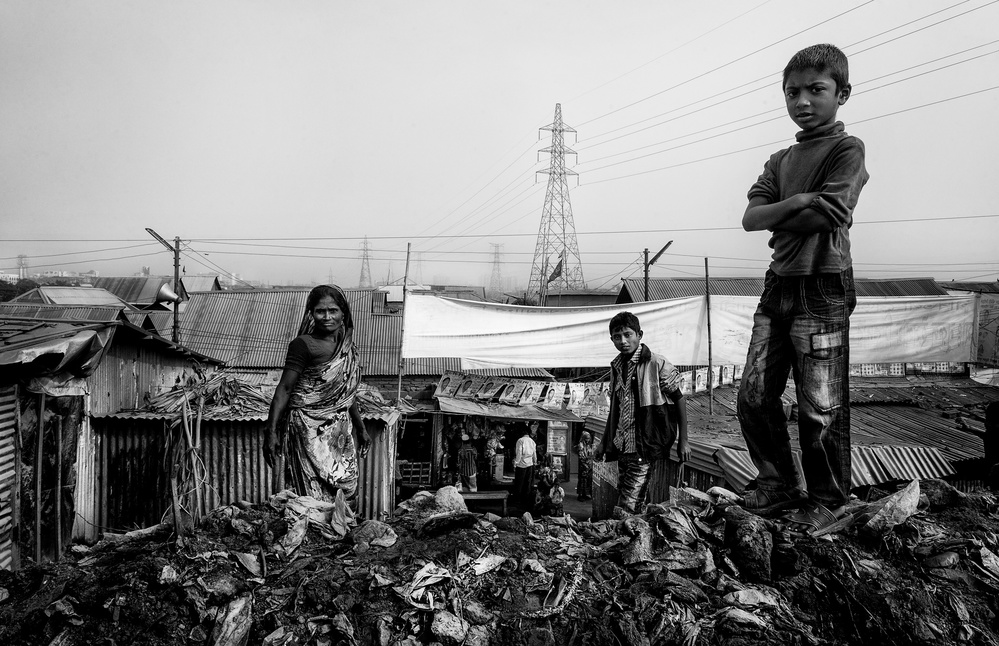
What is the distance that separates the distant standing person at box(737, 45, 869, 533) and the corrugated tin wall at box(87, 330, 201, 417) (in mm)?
8678

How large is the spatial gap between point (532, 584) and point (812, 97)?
284 centimetres

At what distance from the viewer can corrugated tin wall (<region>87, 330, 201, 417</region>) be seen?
29.8 feet

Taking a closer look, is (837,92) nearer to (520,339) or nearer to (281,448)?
(281,448)

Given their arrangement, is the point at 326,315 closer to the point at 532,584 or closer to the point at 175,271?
the point at 532,584

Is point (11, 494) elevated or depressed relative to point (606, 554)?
depressed

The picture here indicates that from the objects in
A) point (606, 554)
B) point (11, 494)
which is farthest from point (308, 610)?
point (11, 494)

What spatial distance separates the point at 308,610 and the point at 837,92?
144 inches

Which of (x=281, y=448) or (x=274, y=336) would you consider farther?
(x=274, y=336)

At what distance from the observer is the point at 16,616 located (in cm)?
265

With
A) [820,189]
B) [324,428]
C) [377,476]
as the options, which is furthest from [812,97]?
[377,476]

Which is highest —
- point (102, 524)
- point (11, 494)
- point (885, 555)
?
point (885, 555)

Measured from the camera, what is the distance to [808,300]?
3180 mm

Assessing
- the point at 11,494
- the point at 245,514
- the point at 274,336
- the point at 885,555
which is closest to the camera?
the point at 885,555

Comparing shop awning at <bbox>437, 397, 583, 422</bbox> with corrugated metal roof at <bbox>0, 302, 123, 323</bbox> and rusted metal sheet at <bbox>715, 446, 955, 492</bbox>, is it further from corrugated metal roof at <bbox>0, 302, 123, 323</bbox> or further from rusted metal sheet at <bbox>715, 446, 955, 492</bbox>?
corrugated metal roof at <bbox>0, 302, 123, 323</bbox>
